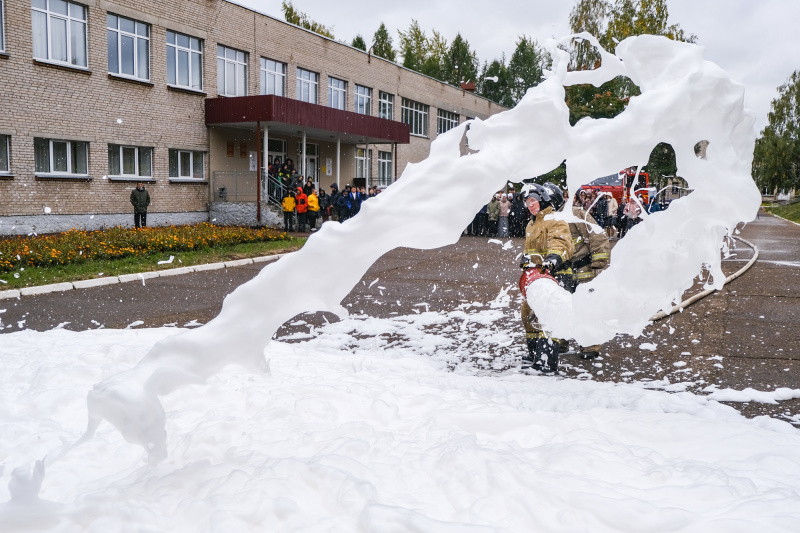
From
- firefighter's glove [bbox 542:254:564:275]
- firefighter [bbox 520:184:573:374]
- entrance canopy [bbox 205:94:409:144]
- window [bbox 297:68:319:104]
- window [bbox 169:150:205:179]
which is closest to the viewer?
firefighter's glove [bbox 542:254:564:275]

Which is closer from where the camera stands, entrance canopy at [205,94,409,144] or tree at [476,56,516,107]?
entrance canopy at [205,94,409,144]

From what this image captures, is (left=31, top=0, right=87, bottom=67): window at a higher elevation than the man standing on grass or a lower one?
higher

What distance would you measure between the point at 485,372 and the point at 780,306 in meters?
6.26

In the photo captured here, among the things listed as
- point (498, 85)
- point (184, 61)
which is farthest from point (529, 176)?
point (498, 85)

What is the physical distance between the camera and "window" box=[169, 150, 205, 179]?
1089 inches

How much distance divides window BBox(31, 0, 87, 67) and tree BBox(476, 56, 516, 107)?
5864 centimetres

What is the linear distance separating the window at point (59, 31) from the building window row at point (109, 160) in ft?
9.00

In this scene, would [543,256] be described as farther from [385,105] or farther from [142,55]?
[385,105]

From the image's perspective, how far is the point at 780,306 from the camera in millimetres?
10609

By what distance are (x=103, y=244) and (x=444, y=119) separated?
37.1 metres

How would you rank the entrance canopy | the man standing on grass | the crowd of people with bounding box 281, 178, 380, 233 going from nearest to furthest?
the man standing on grass, the crowd of people with bounding box 281, 178, 380, 233, the entrance canopy

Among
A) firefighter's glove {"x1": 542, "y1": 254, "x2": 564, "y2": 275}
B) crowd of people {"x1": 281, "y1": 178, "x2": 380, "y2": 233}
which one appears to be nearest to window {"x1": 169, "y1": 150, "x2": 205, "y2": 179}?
crowd of people {"x1": 281, "y1": 178, "x2": 380, "y2": 233}

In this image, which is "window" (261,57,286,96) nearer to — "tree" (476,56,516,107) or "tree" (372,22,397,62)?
"tree" (372,22,397,62)

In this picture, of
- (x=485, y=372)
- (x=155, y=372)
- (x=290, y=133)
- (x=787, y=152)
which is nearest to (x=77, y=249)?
(x=485, y=372)
